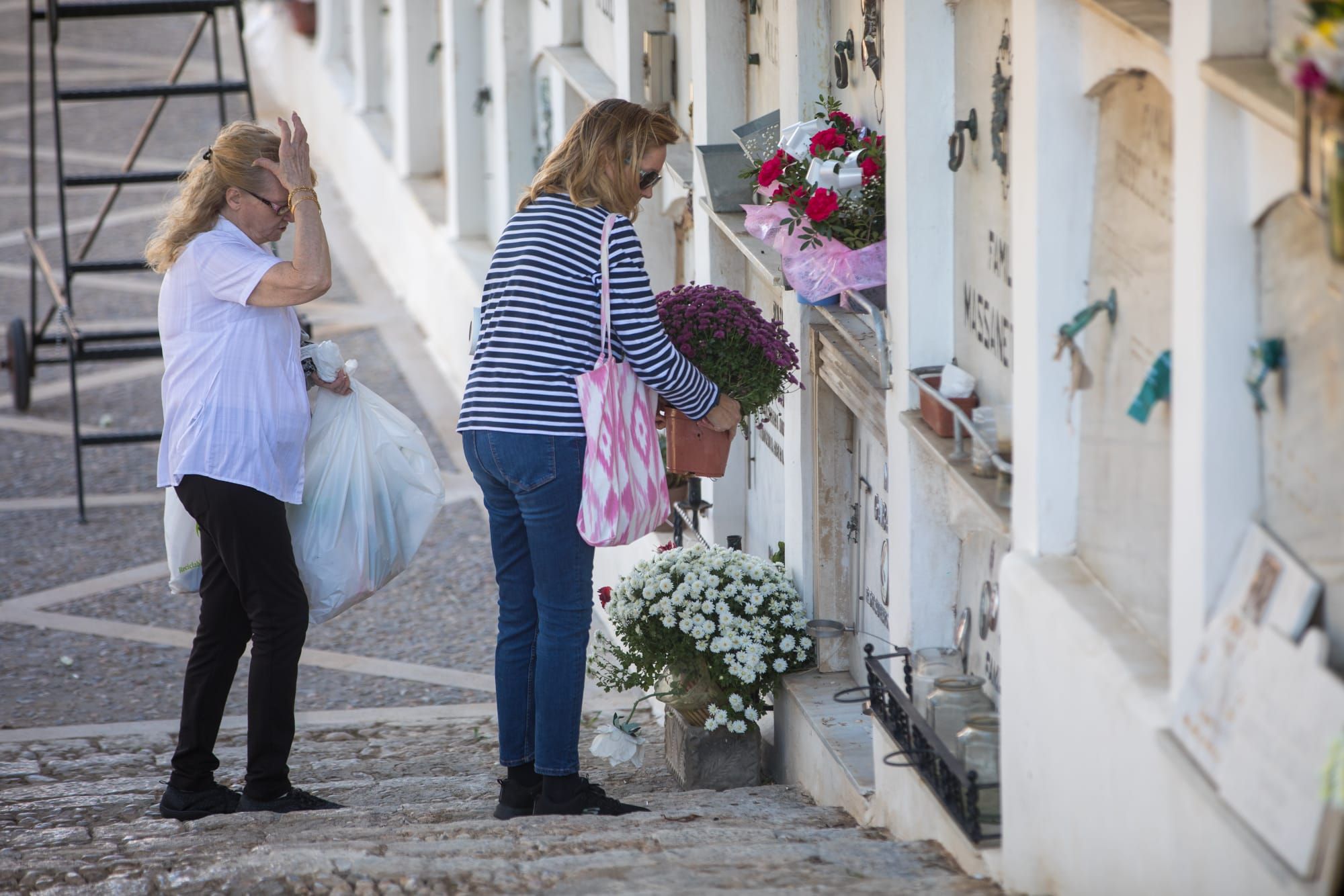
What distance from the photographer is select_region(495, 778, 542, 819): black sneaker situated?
4.40 metres

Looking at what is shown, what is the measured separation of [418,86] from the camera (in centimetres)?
1165

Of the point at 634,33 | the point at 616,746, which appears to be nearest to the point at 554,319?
the point at 616,746

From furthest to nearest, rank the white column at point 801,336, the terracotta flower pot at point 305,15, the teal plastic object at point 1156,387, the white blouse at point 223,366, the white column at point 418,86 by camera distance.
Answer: the terracotta flower pot at point 305,15, the white column at point 418,86, the white column at point 801,336, the white blouse at point 223,366, the teal plastic object at point 1156,387

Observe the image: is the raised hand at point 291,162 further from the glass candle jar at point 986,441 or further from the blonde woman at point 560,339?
the glass candle jar at point 986,441

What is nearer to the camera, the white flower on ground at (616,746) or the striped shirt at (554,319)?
the striped shirt at (554,319)

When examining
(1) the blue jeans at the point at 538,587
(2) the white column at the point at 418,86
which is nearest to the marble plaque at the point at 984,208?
(1) the blue jeans at the point at 538,587

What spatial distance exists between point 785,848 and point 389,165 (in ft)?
30.9

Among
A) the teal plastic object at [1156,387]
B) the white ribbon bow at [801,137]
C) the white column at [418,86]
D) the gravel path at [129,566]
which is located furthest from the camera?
the white column at [418,86]

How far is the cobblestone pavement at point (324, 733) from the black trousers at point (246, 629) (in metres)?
0.18

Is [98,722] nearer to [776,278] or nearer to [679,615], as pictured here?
[679,615]

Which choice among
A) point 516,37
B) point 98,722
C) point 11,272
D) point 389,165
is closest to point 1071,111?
point 98,722

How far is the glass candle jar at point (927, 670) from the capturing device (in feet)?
12.6

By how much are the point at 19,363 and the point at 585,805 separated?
20.1ft

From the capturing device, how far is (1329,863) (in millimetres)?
2117
